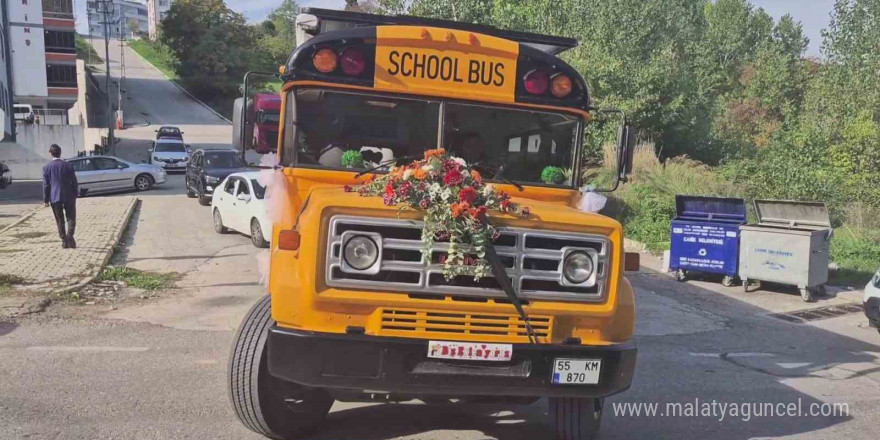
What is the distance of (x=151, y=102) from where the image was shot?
7119cm

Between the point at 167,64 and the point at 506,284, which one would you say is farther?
the point at 167,64

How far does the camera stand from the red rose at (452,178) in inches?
180

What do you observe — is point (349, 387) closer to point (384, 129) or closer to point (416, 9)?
point (384, 129)

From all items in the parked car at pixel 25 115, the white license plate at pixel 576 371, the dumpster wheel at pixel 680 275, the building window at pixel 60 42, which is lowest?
the dumpster wheel at pixel 680 275

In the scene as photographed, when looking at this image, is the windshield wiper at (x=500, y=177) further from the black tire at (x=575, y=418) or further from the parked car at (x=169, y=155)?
the parked car at (x=169, y=155)

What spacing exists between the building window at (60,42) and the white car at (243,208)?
50.2 m

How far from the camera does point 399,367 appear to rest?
4.26 metres

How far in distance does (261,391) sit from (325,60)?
7.38 ft

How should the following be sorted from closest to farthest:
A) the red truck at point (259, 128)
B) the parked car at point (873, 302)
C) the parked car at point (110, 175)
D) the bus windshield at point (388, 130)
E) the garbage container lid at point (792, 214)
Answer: the bus windshield at point (388, 130) < the red truck at point (259, 128) < the parked car at point (873, 302) < the garbage container lid at point (792, 214) < the parked car at point (110, 175)

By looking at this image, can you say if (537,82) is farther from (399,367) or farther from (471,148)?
(399,367)

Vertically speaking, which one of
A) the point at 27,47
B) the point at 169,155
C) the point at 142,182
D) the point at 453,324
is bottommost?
the point at 142,182

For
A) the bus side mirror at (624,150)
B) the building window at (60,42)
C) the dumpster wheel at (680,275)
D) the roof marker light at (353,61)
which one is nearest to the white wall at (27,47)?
the building window at (60,42)

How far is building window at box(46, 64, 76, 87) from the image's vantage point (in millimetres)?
59188

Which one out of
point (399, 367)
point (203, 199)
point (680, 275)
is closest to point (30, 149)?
point (203, 199)
